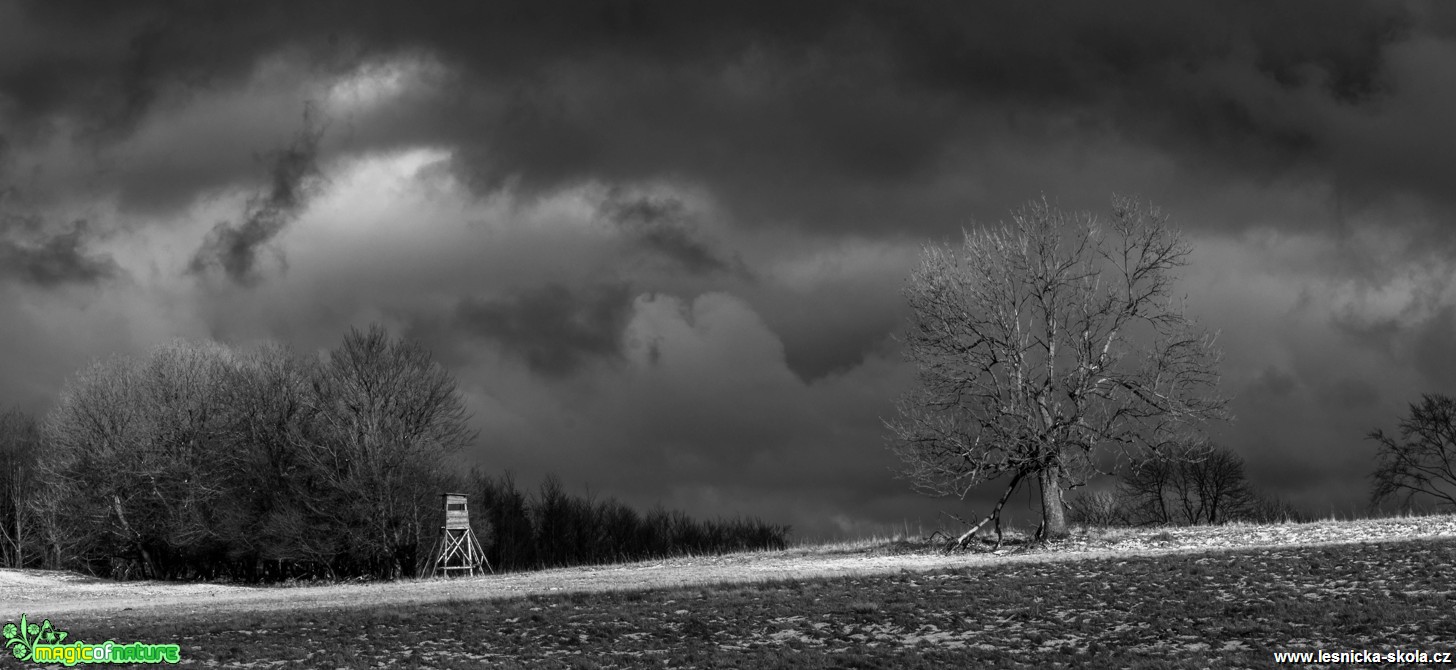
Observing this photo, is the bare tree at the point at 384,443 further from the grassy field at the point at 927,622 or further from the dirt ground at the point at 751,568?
the grassy field at the point at 927,622

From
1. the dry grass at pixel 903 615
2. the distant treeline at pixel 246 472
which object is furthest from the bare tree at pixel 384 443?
the dry grass at pixel 903 615

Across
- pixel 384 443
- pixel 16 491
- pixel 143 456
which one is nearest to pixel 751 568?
pixel 384 443

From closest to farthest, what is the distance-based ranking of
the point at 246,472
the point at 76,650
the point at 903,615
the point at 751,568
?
the point at 903,615 < the point at 76,650 < the point at 751,568 < the point at 246,472

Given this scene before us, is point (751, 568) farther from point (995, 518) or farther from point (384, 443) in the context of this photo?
point (384, 443)

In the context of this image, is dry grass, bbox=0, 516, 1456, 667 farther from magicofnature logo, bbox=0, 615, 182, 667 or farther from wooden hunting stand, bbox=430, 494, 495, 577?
wooden hunting stand, bbox=430, 494, 495, 577

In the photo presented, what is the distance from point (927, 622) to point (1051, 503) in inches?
756

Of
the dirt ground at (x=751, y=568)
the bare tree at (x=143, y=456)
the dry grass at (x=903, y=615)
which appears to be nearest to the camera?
the dry grass at (x=903, y=615)

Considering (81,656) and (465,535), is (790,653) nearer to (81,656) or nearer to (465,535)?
(81,656)

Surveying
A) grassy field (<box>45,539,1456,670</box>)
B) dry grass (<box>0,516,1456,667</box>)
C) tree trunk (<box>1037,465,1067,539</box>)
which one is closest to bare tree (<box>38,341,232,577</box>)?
dry grass (<box>0,516,1456,667</box>)

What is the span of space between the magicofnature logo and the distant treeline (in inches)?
1111

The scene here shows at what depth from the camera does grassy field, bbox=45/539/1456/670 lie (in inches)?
765

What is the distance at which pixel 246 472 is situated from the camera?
202ft

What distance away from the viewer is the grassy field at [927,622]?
1942 centimetres

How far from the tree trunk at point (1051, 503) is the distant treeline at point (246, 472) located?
549 inches
